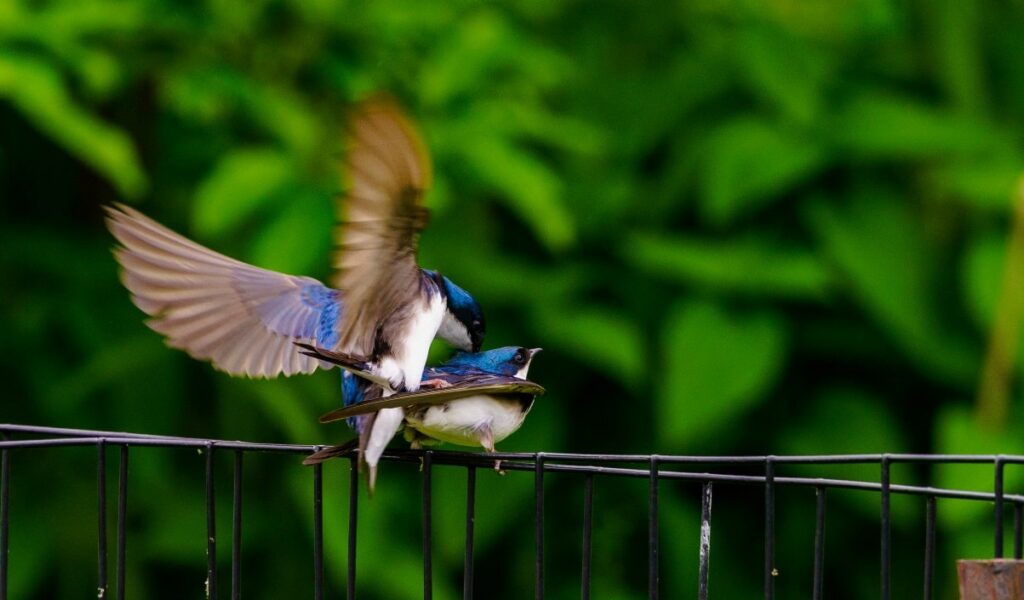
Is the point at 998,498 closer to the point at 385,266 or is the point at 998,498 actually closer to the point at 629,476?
the point at 629,476

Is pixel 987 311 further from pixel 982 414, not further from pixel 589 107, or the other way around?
pixel 589 107

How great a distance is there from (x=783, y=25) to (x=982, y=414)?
3.46 ft

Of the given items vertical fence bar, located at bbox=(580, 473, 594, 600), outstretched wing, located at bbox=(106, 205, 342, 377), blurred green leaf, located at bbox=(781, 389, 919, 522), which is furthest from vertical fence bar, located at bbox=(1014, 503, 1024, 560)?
blurred green leaf, located at bbox=(781, 389, 919, 522)

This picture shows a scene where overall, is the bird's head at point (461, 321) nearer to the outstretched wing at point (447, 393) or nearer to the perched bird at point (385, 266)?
the perched bird at point (385, 266)

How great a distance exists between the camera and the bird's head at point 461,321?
228 centimetres

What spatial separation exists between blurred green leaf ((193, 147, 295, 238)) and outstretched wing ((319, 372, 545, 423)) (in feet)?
3.36

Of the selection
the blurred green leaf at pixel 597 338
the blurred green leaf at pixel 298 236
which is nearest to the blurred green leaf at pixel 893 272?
the blurred green leaf at pixel 597 338

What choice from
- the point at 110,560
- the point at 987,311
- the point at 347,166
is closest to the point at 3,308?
the point at 110,560

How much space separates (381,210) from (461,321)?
0.45 metres

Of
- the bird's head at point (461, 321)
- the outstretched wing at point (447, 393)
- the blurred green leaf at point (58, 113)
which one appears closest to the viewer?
the outstretched wing at point (447, 393)

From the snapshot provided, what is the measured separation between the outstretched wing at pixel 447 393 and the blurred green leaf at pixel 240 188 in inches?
40.3

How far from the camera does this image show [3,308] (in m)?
3.42

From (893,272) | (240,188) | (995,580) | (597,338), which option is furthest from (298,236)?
(995,580)

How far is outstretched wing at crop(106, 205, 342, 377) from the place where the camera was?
2279 millimetres
